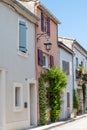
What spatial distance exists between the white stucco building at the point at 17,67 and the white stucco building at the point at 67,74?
850 centimetres

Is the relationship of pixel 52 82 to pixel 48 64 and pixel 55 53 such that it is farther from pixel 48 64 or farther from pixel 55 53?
pixel 55 53

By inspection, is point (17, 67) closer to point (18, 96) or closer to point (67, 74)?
point (18, 96)

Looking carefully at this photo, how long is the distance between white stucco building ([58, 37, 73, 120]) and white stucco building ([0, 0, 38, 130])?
335 inches

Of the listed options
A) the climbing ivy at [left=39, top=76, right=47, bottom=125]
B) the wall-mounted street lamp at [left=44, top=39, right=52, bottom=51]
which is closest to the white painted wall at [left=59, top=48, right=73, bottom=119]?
the wall-mounted street lamp at [left=44, top=39, right=52, bottom=51]

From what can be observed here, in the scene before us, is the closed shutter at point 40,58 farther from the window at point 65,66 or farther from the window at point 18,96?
the window at point 65,66

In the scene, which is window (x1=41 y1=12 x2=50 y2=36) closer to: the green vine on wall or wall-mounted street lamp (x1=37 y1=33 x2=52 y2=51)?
wall-mounted street lamp (x1=37 y1=33 x2=52 y2=51)

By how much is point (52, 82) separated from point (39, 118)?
10.5ft

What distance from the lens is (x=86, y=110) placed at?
1953 inches

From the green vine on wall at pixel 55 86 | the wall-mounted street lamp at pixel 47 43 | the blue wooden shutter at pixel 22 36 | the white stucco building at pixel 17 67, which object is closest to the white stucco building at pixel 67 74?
the green vine on wall at pixel 55 86

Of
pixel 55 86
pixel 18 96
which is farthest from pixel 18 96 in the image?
pixel 55 86

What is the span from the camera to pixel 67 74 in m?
38.4

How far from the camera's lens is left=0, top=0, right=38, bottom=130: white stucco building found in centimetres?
2145

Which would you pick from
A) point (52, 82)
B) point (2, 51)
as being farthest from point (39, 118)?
point (2, 51)

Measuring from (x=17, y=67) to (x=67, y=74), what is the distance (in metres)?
15.3
